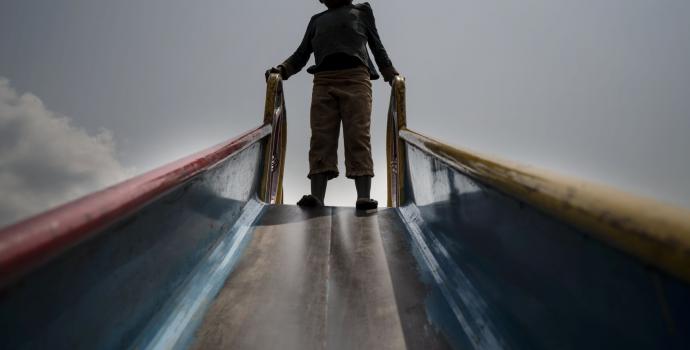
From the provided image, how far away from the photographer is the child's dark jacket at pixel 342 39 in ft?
9.87

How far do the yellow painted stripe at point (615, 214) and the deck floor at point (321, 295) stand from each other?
59cm

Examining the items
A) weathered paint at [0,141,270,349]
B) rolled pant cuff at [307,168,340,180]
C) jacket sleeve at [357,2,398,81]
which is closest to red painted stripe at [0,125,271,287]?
weathered paint at [0,141,270,349]

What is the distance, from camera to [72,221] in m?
0.72

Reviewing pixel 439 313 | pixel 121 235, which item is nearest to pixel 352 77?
pixel 439 313

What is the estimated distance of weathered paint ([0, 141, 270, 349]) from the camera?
72 centimetres

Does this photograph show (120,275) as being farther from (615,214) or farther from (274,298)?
(615,214)

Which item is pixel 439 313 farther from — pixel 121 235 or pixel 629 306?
pixel 121 235

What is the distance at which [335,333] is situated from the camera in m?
1.25

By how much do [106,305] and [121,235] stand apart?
163 millimetres

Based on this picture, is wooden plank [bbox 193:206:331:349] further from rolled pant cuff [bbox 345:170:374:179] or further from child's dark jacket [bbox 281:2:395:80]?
child's dark jacket [bbox 281:2:395:80]

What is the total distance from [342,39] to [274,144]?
132 centimetres

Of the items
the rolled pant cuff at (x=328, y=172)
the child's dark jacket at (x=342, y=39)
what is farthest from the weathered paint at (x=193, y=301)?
the child's dark jacket at (x=342, y=39)

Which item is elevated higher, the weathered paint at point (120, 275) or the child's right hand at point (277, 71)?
the child's right hand at point (277, 71)

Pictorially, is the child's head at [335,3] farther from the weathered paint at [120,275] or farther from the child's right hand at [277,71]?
the weathered paint at [120,275]
